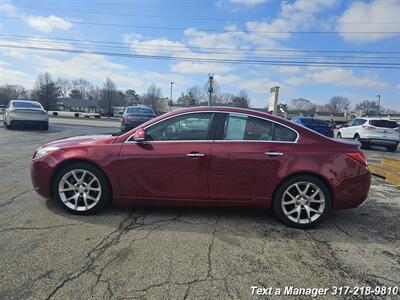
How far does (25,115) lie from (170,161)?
47.0ft

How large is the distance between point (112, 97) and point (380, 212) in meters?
85.2

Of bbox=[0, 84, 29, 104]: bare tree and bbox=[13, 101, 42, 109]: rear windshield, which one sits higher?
bbox=[0, 84, 29, 104]: bare tree

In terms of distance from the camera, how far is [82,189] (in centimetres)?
403

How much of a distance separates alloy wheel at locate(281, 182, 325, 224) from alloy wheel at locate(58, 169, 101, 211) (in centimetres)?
258

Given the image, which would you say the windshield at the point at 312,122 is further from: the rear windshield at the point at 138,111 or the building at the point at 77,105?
the building at the point at 77,105

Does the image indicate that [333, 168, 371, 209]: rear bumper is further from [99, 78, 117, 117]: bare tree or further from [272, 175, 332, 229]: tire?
[99, 78, 117, 117]: bare tree

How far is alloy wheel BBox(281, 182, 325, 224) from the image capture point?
12.7 feet

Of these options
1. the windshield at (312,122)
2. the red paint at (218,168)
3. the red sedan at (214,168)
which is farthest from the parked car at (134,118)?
the red paint at (218,168)

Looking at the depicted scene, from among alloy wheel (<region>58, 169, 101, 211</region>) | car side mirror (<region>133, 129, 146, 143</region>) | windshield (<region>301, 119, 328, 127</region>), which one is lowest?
alloy wheel (<region>58, 169, 101, 211</region>)

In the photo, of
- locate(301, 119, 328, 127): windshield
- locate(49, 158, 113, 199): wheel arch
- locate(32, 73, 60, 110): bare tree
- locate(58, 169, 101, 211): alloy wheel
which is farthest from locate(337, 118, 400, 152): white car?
locate(32, 73, 60, 110): bare tree

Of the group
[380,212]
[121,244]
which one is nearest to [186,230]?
[121,244]

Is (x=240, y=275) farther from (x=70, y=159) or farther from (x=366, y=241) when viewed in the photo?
(x=70, y=159)

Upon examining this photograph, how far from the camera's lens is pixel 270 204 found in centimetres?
397

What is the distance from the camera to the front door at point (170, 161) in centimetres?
387
